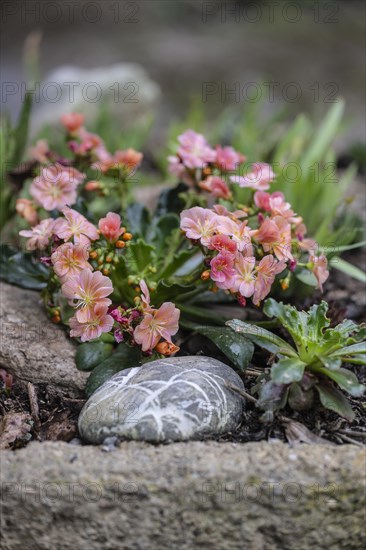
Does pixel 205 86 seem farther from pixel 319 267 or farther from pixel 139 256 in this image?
pixel 319 267

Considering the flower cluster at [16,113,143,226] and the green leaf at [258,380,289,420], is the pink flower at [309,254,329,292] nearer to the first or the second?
the green leaf at [258,380,289,420]

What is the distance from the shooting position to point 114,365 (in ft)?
7.52

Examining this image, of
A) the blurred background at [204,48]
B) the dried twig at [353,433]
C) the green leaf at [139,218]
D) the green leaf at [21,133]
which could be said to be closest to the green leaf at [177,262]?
the green leaf at [139,218]

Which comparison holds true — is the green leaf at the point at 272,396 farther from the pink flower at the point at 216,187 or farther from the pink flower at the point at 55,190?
the pink flower at the point at 55,190

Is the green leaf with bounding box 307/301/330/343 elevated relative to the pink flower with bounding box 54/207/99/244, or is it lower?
lower

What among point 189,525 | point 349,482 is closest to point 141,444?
point 189,525

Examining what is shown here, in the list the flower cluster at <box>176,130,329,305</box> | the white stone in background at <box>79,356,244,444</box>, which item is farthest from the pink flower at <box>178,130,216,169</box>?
the white stone in background at <box>79,356,244,444</box>

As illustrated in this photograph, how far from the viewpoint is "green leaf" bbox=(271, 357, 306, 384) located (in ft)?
6.30

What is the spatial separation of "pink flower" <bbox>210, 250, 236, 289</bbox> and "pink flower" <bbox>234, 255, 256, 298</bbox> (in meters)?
0.03

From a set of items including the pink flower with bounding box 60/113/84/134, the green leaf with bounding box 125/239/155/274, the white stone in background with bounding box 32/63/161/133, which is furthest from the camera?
the white stone in background with bounding box 32/63/161/133

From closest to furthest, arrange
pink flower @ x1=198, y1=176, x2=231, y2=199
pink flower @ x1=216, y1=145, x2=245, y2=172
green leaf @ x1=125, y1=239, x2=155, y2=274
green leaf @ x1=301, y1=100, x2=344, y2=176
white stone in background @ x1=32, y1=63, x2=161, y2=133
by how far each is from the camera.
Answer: green leaf @ x1=125, y1=239, x2=155, y2=274 → pink flower @ x1=198, y1=176, x2=231, y2=199 → pink flower @ x1=216, y1=145, x2=245, y2=172 → green leaf @ x1=301, y1=100, x2=344, y2=176 → white stone in background @ x1=32, y1=63, x2=161, y2=133

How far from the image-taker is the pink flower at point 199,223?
2195 millimetres

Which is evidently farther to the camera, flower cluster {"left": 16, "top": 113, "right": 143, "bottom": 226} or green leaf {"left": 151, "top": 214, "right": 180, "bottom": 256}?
green leaf {"left": 151, "top": 214, "right": 180, "bottom": 256}

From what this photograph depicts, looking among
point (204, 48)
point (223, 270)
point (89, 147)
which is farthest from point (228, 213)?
point (204, 48)
